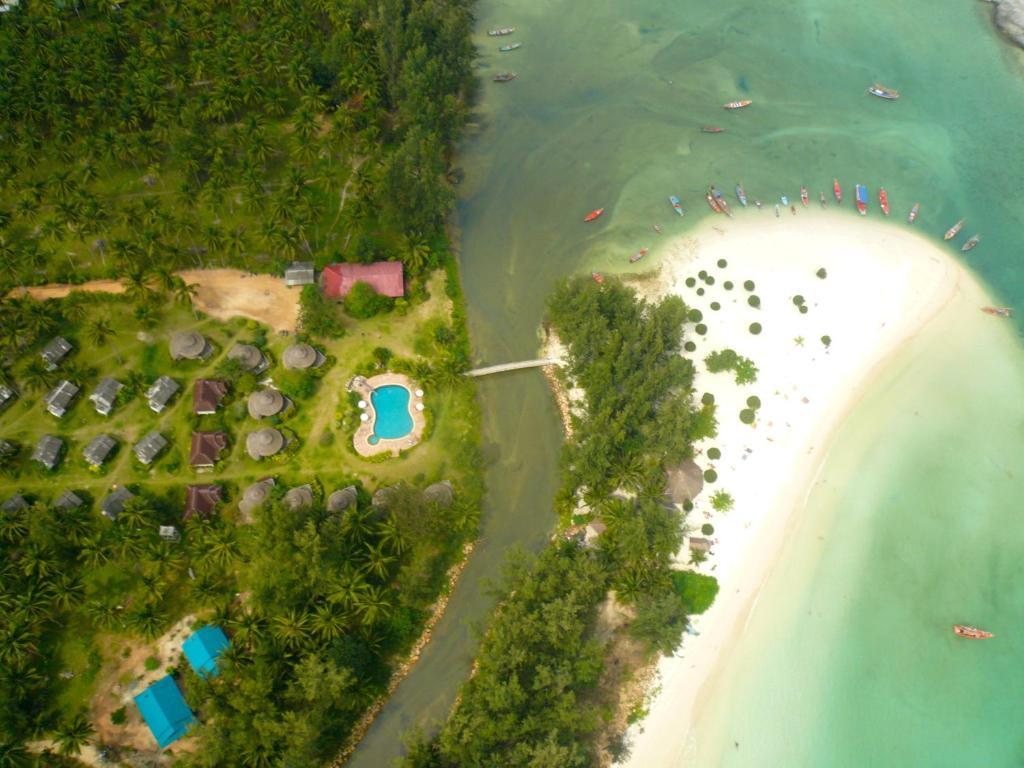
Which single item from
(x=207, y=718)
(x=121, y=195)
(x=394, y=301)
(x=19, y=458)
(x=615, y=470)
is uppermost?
(x=121, y=195)

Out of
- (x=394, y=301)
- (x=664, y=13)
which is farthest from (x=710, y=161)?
(x=394, y=301)

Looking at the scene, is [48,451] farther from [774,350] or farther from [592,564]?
[774,350]

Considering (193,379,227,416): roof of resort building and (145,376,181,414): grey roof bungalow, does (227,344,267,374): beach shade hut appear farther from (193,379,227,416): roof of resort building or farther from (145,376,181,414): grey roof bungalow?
(145,376,181,414): grey roof bungalow

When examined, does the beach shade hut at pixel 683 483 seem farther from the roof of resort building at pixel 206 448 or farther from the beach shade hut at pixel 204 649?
the roof of resort building at pixel 206 448

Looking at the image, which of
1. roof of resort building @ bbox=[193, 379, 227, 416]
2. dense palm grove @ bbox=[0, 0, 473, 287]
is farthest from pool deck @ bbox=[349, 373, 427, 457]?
dense palm grove @ bbox=[0, 0, 473, 287]

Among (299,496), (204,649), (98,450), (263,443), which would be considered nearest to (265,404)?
(263,443)

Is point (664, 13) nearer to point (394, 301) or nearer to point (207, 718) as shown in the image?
point (394, 301)
